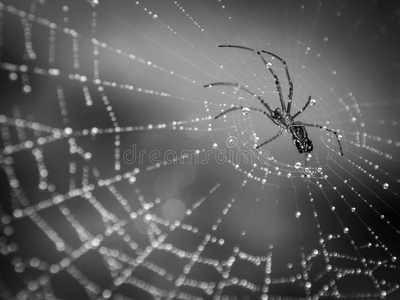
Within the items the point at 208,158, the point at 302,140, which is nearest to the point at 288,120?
the point at 302,140

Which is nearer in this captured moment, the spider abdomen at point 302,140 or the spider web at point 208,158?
the spider abdomen at point 302,140

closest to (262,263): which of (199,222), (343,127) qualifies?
(199,222)

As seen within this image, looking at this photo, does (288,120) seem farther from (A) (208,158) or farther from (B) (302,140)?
(A) (208,158)

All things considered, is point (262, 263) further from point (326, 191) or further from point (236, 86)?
point (236, 86)

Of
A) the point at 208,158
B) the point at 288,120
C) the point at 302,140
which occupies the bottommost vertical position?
the point at 208,158

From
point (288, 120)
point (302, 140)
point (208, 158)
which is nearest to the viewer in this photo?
point (302, 140)

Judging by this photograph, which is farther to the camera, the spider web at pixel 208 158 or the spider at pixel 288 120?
the spider web at pixel 208 158
